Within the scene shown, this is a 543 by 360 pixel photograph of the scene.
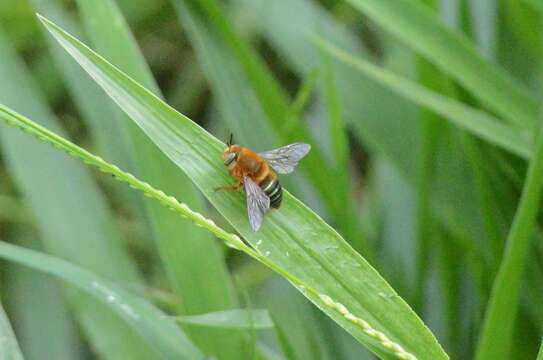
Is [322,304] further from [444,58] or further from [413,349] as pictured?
[444,58]

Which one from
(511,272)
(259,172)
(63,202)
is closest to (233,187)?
(259,172)

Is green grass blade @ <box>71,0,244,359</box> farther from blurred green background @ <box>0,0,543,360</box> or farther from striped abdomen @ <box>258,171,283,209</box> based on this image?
striped abdomen @ <box>258,171,283,209</box>

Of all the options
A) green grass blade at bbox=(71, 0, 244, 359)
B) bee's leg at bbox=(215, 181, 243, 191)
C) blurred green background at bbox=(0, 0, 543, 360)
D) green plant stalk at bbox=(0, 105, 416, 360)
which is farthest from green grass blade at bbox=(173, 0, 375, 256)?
green plant stalk at bbox=(0, 105, 416, 360)

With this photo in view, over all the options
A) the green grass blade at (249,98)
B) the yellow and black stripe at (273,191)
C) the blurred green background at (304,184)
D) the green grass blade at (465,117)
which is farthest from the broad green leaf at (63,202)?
the green grass blade at (465,117)

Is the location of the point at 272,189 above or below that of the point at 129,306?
above

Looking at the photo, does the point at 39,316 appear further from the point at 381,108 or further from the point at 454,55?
the point at 454,55

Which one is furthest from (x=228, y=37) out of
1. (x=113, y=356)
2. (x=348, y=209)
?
(x=113, y=356)
